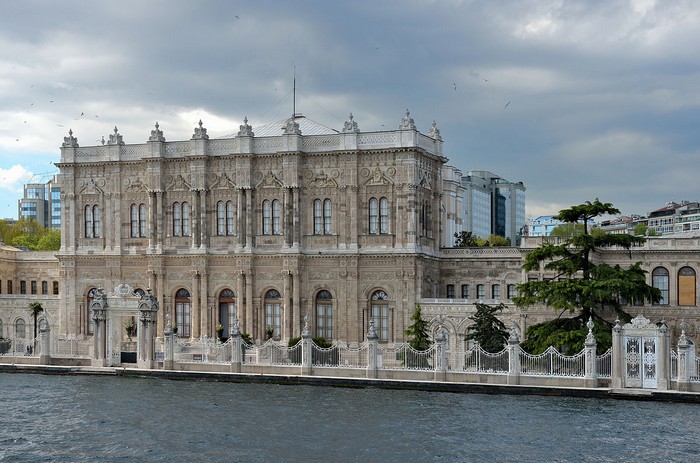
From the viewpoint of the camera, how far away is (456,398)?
36.9m

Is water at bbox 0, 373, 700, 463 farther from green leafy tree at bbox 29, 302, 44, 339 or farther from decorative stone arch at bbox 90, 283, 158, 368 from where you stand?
green leafy tree at bbox 29, 302, 44, 339

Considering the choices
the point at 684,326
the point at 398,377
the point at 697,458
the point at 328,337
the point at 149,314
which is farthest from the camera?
the point at 328,337

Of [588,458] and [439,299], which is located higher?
[439,299]

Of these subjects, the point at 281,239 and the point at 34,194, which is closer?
the point at 281,239

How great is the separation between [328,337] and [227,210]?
320 inches

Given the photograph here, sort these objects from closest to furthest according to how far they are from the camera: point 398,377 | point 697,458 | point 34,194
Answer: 1. point 697,458
2. point 398,377
3. point 34,194

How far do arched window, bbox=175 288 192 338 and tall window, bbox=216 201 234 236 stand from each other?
12.4 feet

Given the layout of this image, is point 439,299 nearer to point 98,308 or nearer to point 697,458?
point 98,308

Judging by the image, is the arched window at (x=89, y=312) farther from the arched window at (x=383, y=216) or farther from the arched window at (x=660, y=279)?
the arched window at (x=660, y=279)

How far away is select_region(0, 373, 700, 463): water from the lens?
28.2 m

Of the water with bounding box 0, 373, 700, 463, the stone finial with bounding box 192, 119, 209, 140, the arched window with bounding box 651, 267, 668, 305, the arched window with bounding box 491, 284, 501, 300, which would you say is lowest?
the water with bounding box 0, 373, 700, 463

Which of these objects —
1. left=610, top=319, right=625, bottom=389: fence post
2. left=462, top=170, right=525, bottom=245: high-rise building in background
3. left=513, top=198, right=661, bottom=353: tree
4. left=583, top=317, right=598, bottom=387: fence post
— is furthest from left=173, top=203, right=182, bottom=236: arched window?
left=462, top=170, right=525, bottom=245: high-rise building in background

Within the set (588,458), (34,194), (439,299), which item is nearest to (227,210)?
(439,299)

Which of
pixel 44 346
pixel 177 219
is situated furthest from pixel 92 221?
pixel 44 346
